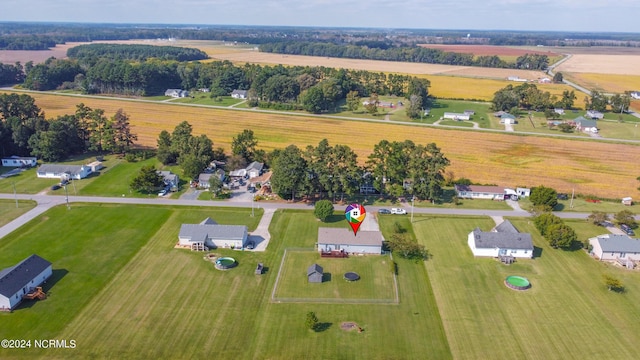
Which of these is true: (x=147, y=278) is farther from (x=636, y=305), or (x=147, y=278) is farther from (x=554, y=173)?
(x=554, y=173)

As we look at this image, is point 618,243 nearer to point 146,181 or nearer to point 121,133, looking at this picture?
A: point 146,181

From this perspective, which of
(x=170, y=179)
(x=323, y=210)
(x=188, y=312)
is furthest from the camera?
(x=170, y=179)

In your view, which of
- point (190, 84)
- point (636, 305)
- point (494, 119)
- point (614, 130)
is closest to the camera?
point (636, 305)

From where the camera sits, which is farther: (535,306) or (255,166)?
(255,166)

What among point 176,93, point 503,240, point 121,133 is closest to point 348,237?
point 503,240

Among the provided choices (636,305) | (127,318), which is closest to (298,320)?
(127,318)
